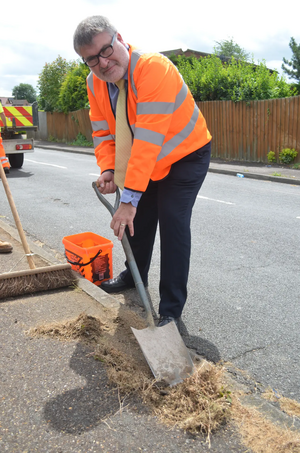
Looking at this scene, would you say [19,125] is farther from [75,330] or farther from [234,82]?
[75,330]

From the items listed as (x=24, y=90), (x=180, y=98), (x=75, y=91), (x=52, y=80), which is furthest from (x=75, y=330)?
(x=24, y=90)

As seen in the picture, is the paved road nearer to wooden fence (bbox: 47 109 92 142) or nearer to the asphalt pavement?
the asphalt pavement

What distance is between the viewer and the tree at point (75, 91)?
2543 centimetres

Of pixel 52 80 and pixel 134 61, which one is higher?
pixel 52 80

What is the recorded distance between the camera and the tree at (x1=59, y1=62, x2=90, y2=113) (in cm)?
2543

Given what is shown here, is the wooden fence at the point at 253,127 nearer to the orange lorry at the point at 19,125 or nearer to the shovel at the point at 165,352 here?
the orange lorry at the point at 19,125

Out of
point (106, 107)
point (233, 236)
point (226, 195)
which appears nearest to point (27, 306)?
point (106, 107)

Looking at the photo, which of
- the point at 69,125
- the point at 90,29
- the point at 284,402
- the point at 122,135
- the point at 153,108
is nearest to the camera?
the point at 284,402

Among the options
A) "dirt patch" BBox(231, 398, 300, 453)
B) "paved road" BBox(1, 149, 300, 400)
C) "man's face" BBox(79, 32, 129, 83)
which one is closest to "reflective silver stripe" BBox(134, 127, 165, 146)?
"man's face" BBox(79, 32, 129, 83)

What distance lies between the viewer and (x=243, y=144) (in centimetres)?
1512

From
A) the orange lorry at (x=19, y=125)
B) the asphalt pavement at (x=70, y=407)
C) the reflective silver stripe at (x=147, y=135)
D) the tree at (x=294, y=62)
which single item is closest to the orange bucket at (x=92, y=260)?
the asphalt pavement at (x=70, y=407)

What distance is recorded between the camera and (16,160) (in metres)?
12.9

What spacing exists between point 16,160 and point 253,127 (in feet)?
24.7

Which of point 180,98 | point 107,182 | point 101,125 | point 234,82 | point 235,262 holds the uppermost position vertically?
point 234,82
